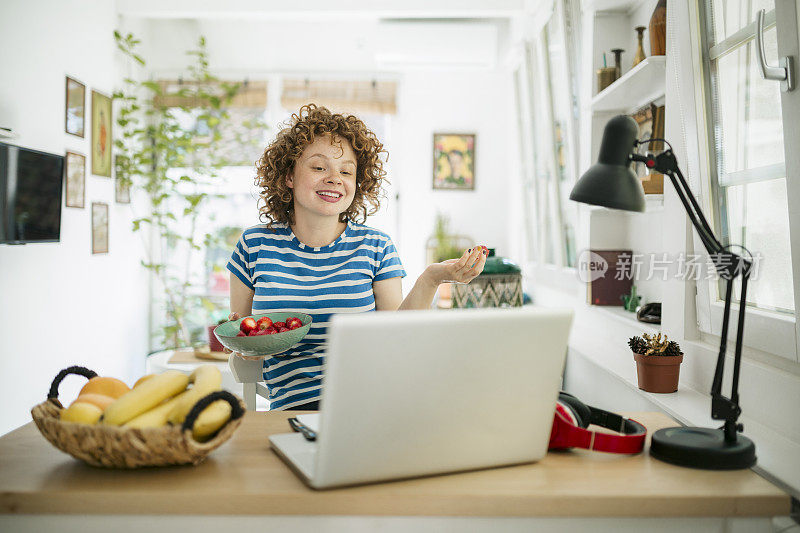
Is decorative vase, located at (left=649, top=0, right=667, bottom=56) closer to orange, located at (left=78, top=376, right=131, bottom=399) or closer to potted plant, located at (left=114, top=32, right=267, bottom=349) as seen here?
orange, located at (left=78, top=376, right=131, bottom=399)

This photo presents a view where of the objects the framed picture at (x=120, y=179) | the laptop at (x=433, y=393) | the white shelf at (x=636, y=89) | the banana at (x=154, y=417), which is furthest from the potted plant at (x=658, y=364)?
the framed picture at (x=120, y=179)

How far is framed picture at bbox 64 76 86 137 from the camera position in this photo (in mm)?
3508

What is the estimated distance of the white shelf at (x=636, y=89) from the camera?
2.02 meters

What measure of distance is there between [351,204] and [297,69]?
11.9 ft

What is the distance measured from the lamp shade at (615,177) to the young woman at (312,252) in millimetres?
635

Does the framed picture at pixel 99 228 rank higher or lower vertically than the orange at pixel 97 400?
higher

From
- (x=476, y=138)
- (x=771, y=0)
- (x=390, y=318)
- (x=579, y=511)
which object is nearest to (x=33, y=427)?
(x=390, y=318)

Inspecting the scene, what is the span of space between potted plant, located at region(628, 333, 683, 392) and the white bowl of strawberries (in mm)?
902

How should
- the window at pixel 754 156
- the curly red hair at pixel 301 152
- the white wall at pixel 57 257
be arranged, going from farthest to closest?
the white wall at pixel 57 257
the curly red hair at pixel 301 152
the window at pixel 754 156

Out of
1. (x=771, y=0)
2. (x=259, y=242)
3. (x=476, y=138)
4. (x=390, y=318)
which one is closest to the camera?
(x=390, y=318)

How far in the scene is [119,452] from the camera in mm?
933

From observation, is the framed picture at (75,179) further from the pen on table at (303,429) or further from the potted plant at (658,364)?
the potted plant at (658,364)

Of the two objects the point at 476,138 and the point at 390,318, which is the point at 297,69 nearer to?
the point at 476,138

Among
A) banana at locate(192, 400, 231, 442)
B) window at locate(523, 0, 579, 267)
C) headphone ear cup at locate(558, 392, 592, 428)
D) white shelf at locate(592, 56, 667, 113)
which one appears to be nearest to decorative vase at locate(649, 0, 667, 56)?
white shelf at locate(592, 56, 667, 113)
